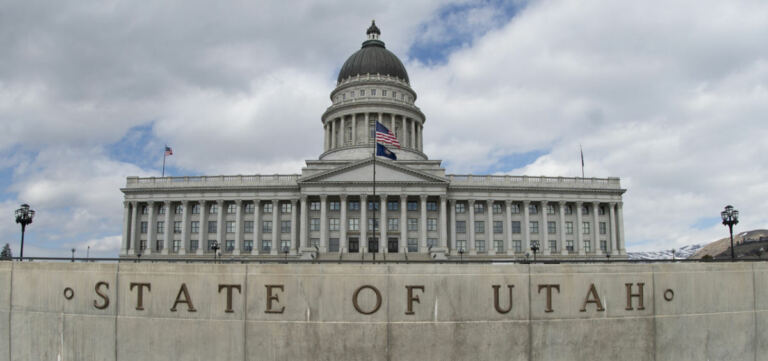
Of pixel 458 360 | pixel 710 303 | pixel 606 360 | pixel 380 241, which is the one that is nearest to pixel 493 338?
pixel 458 360

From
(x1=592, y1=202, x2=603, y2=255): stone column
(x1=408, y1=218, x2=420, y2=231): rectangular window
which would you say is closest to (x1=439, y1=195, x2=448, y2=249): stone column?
(x1=408, y1=218, x2=420, y2=231): rectangular window

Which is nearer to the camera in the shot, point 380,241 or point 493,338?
point 493,338

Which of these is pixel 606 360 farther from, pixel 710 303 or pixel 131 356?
pixel 131 356

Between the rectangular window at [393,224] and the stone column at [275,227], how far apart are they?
16.1 metres

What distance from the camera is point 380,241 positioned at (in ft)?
234

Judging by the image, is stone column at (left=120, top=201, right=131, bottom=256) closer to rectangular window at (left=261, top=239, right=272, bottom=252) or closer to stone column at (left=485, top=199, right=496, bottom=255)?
rectangular window at (left=261, top=239, right=272, bottom=252)

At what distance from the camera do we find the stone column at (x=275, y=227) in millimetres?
74062

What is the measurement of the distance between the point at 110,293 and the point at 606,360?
14870mm

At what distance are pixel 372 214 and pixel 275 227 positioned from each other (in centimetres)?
1413

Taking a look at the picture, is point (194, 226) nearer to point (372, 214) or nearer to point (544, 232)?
point (372, 214)

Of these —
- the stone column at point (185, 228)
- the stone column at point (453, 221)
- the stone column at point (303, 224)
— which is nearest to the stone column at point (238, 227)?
the stone column at point (185, 228)

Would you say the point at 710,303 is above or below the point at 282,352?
above

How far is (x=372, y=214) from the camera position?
73.9 m

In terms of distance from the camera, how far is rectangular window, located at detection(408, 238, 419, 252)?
7206cm
